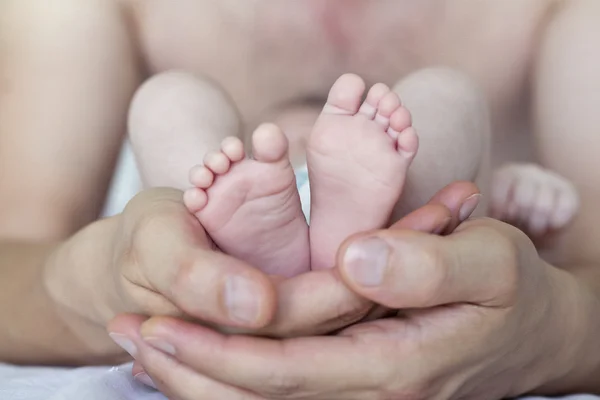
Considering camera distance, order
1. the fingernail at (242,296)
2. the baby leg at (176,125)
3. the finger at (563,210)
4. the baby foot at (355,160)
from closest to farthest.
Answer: the fingernail at (242,296) → the baby foot at (355,160) → the baby leg at (176,125) → the finger at (563,210)

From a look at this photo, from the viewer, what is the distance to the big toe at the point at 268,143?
0.46m

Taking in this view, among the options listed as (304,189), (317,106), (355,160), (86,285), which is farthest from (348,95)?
(317,106)

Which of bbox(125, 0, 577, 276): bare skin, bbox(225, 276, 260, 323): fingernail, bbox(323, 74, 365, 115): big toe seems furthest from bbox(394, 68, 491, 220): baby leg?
bbox(225, 276, 260, 323): fingernail

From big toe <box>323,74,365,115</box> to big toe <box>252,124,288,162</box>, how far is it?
0.07m

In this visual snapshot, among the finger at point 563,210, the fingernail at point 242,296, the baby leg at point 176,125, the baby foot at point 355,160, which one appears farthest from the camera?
the finger at point 563,210

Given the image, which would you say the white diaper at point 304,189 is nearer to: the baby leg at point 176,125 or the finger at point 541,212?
the baby leg at point 176,125

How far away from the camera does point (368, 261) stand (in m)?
0.39

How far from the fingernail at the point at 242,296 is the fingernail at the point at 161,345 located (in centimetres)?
6

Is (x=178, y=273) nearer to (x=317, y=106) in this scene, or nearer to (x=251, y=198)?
(x=251, y=198)

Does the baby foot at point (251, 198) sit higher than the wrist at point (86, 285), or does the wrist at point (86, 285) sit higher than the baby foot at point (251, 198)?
the baby foot at point (251, 198)

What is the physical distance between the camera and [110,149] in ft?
2.79

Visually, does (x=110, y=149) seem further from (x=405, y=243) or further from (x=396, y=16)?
(x=405, y=243)

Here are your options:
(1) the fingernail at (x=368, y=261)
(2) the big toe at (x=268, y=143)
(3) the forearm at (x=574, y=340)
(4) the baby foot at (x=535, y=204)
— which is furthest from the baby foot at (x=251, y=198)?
(4) the baby foot at (x=535, y=204)

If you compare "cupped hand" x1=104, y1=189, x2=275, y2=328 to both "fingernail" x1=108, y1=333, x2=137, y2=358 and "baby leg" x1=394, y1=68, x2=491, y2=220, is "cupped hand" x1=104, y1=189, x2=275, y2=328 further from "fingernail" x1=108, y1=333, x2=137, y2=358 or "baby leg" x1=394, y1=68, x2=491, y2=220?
"baby leg" x1=394, y1=68, x2=491, y2=220
